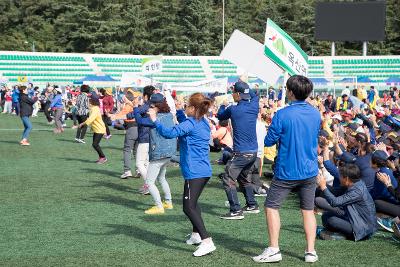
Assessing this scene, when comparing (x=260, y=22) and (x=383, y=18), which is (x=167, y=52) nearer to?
(x=260, y=22)

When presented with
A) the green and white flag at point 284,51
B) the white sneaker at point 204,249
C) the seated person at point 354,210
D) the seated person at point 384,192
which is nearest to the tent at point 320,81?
the green and white flag at point 284,51

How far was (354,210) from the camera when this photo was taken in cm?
789

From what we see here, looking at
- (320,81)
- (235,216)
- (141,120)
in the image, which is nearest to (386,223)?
(235,216)

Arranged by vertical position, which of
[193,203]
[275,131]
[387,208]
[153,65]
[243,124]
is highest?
[153,65]

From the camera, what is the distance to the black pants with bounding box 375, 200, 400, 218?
337 inches

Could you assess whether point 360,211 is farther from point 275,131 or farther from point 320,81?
point 320,81

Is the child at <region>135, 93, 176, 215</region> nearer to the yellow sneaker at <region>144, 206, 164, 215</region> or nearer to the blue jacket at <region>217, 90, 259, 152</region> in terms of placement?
the yellow sneaker at <region>144, 206, 164, 215</region>

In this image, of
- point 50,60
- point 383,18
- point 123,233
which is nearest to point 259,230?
point 123,233

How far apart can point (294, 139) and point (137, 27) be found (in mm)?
62753

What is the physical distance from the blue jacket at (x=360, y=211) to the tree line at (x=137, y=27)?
58.8m

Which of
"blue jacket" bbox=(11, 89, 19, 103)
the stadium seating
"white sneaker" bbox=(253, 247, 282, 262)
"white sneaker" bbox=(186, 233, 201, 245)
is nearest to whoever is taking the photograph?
"white sneaker" bbox=(253, 247, 282, 262)

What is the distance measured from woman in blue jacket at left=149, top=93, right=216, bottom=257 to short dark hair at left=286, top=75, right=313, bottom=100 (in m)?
1.03

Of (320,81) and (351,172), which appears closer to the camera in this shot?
(351,172)

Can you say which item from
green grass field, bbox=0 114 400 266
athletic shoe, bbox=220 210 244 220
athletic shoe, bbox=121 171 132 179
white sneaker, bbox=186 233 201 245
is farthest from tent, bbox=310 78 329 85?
white sneaker, bbox=186 233 201 245
